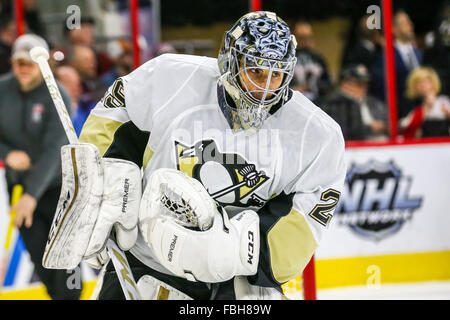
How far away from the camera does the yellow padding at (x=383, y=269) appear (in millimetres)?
4349

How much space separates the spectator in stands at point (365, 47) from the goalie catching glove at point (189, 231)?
2.80 m

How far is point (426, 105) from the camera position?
4.71m

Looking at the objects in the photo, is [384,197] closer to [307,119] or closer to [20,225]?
[20,225]

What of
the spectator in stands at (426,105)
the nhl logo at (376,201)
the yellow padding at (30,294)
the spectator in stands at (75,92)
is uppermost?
the spectator in stands at (75,92)

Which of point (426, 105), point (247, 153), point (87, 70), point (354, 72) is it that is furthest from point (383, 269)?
point (247, 153)

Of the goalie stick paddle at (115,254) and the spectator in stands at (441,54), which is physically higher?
the goalie stick paddle at (115,254)

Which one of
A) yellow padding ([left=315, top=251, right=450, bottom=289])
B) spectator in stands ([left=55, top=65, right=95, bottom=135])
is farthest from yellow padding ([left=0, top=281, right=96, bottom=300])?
yellow padding ([left=315, top=251, right=450, bottom=289])

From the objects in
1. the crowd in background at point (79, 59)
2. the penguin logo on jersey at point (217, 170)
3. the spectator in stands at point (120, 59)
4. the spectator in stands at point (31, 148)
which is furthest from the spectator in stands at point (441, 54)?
the penguin logo on jersey at point (217, 170)

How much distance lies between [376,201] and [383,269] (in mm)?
379

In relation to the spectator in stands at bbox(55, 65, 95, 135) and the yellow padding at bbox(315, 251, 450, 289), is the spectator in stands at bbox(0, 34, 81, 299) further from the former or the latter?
the yellow padding at bbox(315, 251, 450, 289)

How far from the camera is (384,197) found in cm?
451

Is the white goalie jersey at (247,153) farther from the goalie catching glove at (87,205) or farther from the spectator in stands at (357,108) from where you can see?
the spectator in stands at (357,108)

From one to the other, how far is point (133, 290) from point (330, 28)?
2.75 meters
